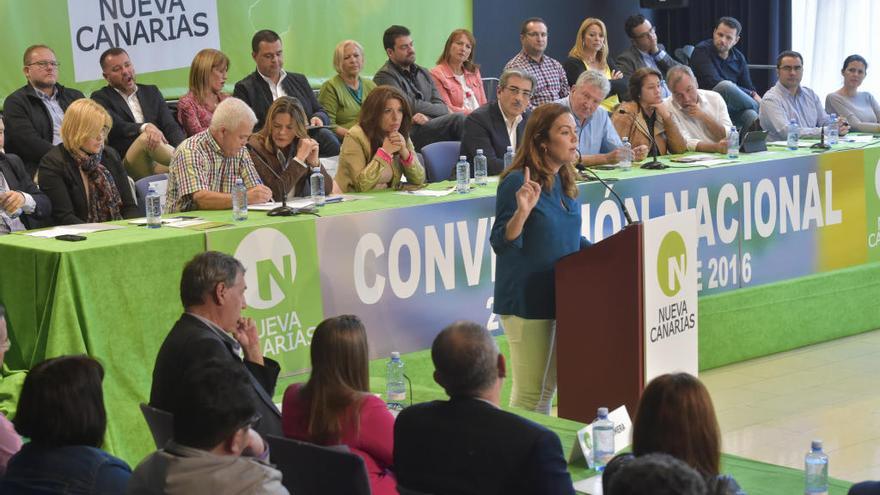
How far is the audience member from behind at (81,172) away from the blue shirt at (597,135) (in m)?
2.42

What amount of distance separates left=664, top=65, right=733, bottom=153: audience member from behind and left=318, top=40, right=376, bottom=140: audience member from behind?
1.93 m

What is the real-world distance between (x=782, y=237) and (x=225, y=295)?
13.0 feet

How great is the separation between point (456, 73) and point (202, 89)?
86.9 inches

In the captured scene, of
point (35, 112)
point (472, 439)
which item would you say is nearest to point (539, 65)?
point (35, 112)

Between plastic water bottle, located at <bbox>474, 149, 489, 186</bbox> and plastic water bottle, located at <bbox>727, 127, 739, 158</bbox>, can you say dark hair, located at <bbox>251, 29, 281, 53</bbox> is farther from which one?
plastic water bottle, located at <bbox>727, 127, 739, 158</bbox>

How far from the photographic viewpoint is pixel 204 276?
344 centimetres

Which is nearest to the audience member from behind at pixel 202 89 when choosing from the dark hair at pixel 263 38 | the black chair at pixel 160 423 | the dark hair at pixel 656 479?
the dark hair at pixel 263 38

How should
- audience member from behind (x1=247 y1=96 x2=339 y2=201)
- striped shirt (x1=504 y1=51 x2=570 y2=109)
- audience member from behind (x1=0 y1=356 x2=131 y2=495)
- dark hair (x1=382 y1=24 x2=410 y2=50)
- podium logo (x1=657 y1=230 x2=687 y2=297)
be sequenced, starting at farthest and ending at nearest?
1. striped shirt (x1=504 y1=51 x2=570 y2=109)
2. dark hair (x1=382 y1=24 x2=410 y2=50)
3. audience member from behind (x1=247 y1=96 x2=339 y2=201)
4. podium logo (x1=657 y1=230 x2=687 y2=297)
5. audience member from behind (x1=0 y1=356 x2=131 y2=495)

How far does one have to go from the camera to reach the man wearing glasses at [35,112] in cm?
Result: 674

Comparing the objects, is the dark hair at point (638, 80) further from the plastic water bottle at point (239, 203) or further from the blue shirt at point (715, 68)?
the blue shirt at point (715, 68)

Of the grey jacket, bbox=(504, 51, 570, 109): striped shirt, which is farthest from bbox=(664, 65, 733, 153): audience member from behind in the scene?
the grey jacket

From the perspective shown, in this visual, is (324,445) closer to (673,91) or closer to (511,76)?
(511,76)

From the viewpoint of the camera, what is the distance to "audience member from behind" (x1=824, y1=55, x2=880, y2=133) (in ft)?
27.7

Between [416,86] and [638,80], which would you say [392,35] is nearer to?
[416,86]
